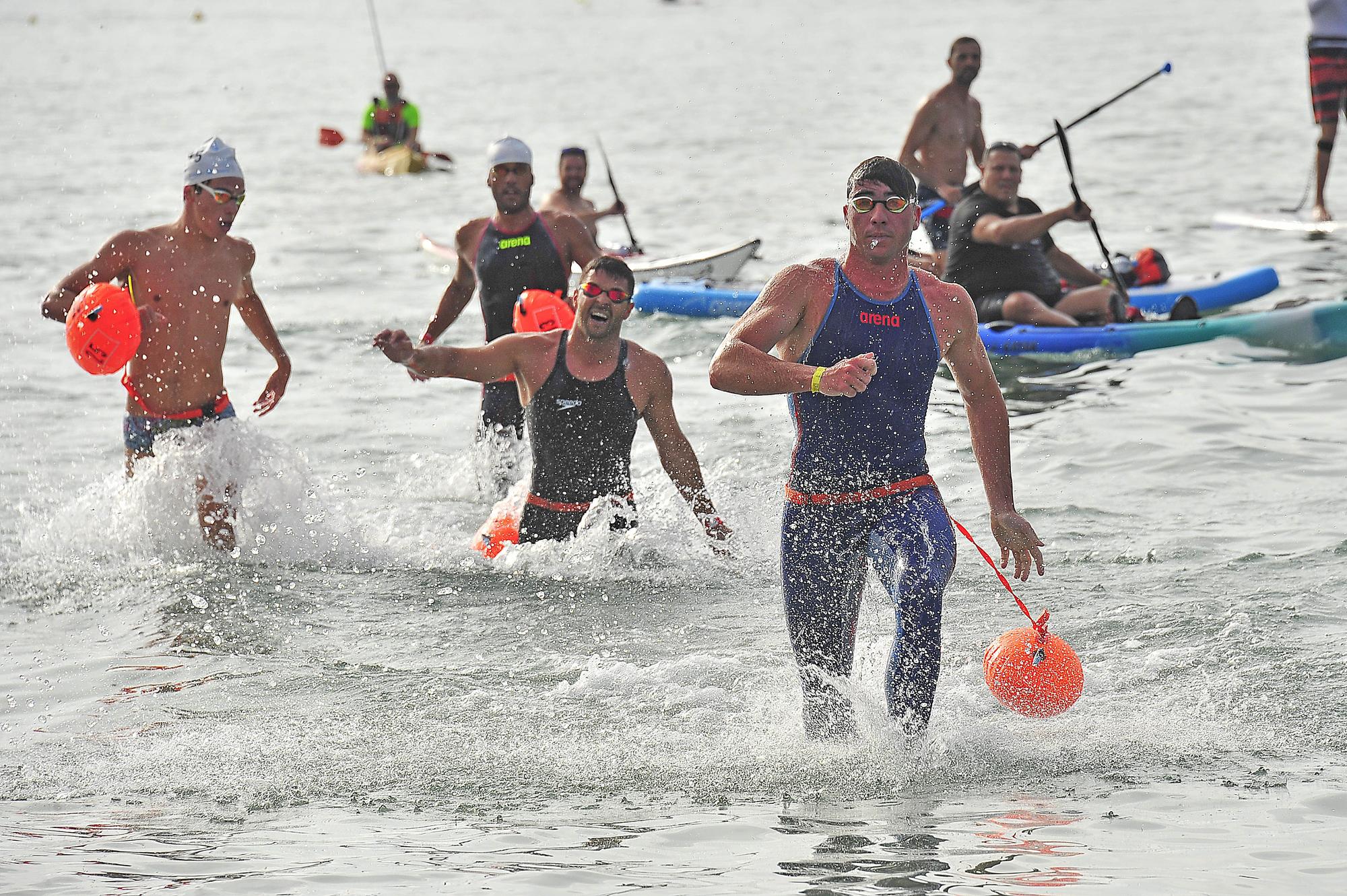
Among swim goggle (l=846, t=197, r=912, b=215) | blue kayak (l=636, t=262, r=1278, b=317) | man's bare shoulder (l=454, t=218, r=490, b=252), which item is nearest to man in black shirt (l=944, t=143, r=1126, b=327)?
blue kayak (l=636, t=262, r=1278, b=317)

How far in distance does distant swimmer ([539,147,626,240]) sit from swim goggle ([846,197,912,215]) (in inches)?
322

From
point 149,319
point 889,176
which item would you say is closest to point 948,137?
point 149,319

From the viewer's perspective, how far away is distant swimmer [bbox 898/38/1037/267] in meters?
12.8

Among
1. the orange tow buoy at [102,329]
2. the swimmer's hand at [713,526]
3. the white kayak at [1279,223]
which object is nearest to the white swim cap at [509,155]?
the orange tow buoy at [102,329]

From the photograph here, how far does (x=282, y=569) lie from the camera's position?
781 centimetres

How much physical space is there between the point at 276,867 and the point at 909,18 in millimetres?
64332

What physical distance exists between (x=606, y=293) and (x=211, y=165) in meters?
1.97

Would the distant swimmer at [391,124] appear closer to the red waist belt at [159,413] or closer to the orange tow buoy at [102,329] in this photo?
the red waist belt at [159,413]

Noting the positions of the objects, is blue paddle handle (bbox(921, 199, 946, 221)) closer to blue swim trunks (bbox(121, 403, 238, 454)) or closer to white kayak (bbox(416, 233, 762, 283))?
white kayak (bbox(416, 233, 762, 283))

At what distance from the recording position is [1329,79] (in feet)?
51.3

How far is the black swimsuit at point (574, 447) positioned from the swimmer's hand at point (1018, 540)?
253cm

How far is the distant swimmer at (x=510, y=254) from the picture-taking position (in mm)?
8742

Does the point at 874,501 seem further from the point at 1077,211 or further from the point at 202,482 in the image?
the point at 1077,211

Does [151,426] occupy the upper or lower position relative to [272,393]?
lower
